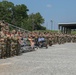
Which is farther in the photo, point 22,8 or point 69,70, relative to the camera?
point 22,8

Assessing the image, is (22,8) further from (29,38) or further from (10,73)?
(10,73)

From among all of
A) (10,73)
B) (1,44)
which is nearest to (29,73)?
(10,73)

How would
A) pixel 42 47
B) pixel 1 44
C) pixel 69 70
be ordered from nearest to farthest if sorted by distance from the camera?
pixel 69 70 → pixel 1 44 → pixel 42 47

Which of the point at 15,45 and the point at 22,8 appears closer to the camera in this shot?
the point at 15,45

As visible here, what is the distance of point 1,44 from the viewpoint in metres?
22.5

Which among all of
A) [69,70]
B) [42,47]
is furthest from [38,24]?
[69,70]

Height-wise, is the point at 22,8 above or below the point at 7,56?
above

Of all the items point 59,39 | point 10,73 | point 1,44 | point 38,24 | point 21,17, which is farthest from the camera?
point 38,24

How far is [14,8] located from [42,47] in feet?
242

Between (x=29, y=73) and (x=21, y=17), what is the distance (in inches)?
3631

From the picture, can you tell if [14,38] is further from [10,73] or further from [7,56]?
[10,73]

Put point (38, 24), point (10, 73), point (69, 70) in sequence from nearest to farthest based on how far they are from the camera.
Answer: point (10, 73) → point (69, 70) → point (38, 24)

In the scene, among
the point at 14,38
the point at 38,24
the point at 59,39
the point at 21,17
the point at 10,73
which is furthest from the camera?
the point at 38,24

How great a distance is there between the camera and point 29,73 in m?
14.6
